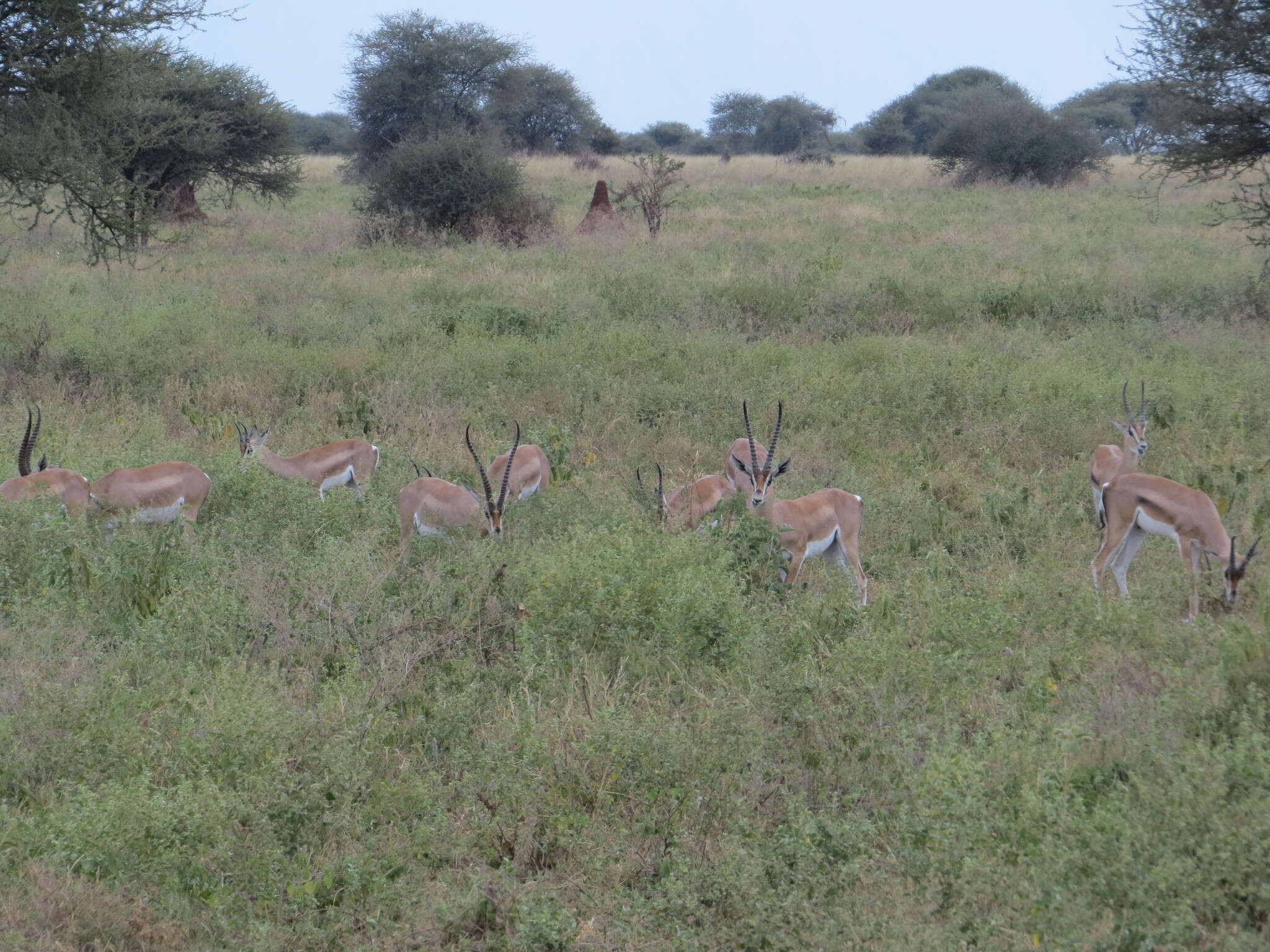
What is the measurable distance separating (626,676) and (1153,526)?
2838 mm

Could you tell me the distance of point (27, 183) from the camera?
988 cm

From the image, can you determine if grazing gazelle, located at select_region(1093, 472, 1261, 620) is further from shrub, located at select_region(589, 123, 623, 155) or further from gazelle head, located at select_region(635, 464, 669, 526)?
shrub, located at select_region(589, 123, 623, 155)

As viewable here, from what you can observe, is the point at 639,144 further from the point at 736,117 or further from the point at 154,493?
the point at 154,493

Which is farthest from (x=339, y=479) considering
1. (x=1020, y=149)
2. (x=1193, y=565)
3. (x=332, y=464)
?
(x=1020, y=149)

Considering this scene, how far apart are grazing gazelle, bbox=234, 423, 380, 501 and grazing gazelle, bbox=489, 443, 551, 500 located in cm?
85

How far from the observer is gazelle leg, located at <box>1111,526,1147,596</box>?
19.0 ft

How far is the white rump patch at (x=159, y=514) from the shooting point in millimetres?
6070

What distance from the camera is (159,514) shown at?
6152 mm

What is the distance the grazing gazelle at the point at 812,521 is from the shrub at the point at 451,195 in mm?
12539

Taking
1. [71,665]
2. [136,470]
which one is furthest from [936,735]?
[136,470]

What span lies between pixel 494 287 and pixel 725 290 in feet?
8.68

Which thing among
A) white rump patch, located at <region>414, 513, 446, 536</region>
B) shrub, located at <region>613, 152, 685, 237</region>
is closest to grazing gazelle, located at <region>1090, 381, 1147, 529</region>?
white rump patch, located at <region>414, 513, 446, 536</region>

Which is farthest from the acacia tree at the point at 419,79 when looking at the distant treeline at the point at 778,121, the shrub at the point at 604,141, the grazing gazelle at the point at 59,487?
the grazing gazelle at the point at 59,487

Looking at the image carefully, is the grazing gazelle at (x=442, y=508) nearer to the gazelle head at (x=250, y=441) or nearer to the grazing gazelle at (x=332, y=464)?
the grazing gazelle at (x=332, y=464)
